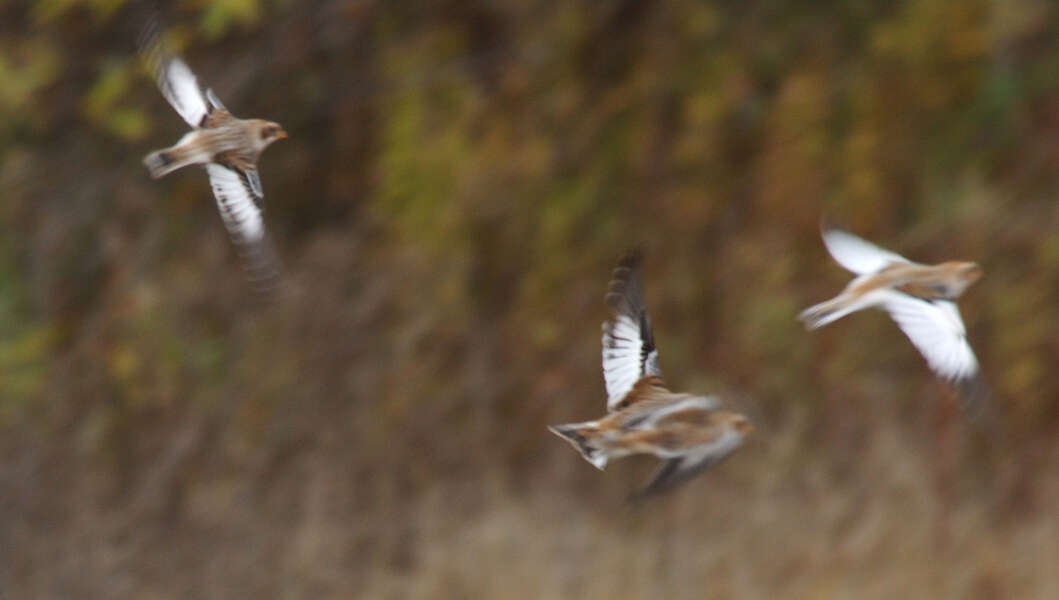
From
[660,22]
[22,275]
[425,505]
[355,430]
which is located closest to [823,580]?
[425,505]

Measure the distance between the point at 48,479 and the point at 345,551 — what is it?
1.32 metres

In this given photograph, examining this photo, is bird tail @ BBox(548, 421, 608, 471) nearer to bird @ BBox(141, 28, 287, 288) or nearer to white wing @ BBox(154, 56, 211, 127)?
bird @ BBox(141, 28, 287, 288)

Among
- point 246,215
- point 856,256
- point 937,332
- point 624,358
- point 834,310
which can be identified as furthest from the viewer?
point 856,256

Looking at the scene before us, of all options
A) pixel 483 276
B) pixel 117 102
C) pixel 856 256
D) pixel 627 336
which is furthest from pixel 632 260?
pixel 483 276

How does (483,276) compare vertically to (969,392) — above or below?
above

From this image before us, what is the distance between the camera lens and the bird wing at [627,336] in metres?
2.71

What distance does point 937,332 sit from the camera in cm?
250

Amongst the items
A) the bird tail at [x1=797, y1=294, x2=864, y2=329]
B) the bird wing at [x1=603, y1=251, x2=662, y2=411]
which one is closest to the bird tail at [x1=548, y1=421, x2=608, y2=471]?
the bird wing at [x1=603, y1=251, x2=662, y2=411]

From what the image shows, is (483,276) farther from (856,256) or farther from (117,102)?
(856,256)

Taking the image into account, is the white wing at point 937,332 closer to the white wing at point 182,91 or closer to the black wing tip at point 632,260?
the black wing tip at point 632,260

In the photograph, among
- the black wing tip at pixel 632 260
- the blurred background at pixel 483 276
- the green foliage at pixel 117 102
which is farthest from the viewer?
the green foliage at pixel 117 102

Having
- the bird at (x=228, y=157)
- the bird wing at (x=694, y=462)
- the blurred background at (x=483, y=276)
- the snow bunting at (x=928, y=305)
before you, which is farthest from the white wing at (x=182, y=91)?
the blurred background at (x=483, y=276)

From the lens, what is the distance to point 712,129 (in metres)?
7.39

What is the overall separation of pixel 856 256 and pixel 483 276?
15.1ft
